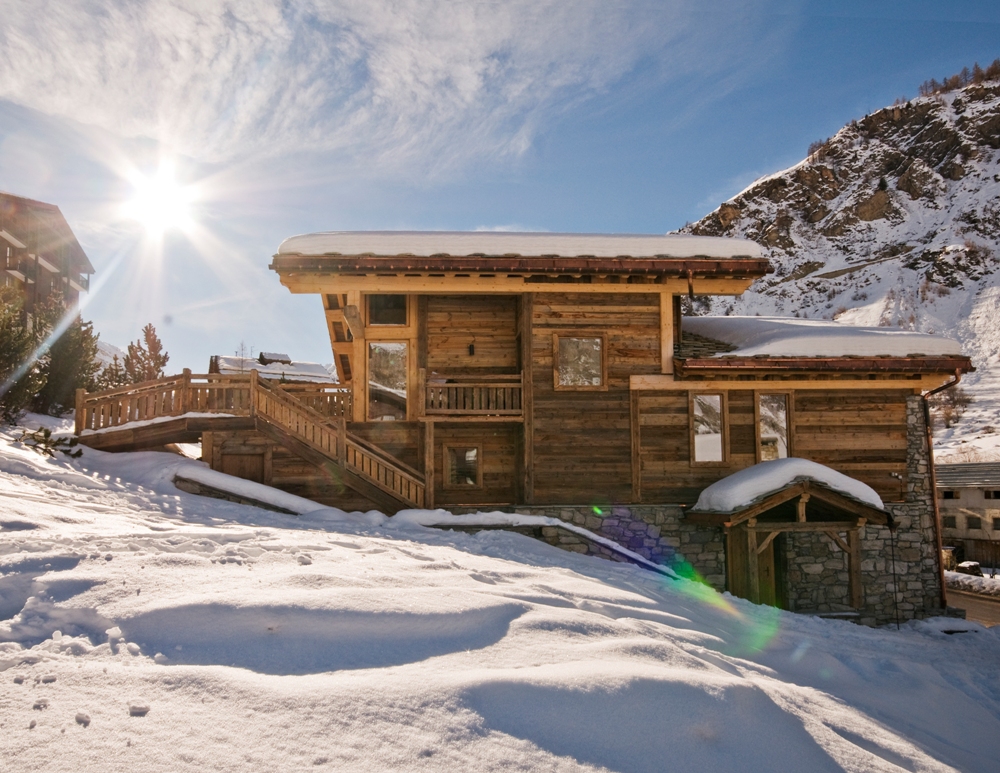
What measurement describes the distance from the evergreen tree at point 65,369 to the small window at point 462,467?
13.8 m

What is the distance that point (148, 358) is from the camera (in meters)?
36.5

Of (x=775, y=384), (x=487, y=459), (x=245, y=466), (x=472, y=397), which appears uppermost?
(x=775, y=384)

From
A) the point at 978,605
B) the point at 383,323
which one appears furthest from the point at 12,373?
the point at 978,605

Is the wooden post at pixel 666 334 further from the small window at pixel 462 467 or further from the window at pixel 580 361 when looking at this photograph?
the small window at pixel 462 467

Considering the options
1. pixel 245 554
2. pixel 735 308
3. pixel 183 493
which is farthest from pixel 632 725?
pixel 735 308

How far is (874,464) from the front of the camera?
16.0 meters

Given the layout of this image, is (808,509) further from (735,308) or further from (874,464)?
(735,308)

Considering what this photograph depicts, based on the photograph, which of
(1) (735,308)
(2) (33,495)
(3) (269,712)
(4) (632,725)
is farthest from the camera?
(1) (735,308)

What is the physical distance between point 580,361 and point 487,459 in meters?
3.42

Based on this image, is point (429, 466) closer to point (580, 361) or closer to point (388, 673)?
point (580, 361)

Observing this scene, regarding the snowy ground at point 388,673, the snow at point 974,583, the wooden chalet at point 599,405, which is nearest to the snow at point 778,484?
the wooden chalet at point 599,405

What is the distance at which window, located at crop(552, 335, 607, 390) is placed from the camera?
1564 centimetres

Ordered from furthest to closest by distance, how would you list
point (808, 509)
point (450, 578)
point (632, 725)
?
1. point (808, 509)
2. point (450, 578)
3. point (632, 725)

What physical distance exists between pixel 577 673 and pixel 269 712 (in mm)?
2023
